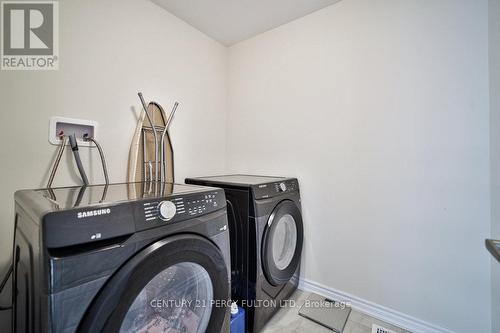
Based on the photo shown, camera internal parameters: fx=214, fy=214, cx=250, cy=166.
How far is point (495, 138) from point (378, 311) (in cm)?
137

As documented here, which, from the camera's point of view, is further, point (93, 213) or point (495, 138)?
point (495, 138)

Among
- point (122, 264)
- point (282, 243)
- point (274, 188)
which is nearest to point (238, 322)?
point (282, 243)

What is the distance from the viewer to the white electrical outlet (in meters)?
1.27

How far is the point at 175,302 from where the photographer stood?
918mm

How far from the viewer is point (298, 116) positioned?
1974 mm

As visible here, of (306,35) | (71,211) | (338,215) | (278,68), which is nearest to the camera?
(71,211)

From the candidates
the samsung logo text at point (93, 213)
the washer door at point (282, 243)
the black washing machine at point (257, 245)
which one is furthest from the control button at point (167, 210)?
the washer door at point (282, 243)

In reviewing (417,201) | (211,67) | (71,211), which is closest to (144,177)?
(71,211)

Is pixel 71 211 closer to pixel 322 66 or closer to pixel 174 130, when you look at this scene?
pixel 174 130

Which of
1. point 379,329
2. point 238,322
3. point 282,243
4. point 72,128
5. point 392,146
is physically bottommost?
point 379,329

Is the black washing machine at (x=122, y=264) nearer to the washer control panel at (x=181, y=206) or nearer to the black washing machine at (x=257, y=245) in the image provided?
the washer control panel at (x=181, y=206)

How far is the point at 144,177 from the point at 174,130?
1.69 ft

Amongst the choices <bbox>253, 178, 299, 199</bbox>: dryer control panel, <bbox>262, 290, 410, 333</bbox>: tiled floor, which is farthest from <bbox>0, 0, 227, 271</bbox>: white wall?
<bbox>262, 290, 410, 333</bbox>: tiled floor

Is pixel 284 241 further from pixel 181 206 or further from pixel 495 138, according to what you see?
pixel 495 138
